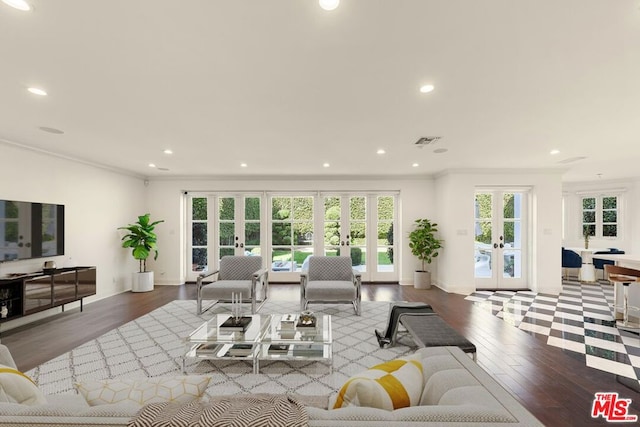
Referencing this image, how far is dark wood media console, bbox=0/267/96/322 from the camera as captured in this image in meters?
3.49

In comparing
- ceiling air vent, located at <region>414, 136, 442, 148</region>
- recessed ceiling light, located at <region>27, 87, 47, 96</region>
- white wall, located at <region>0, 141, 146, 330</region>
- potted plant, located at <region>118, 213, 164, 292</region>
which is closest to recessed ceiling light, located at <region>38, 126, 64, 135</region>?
white wall, located at <region>0, 141, 146, 330</region>

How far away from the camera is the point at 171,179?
21.6 ft

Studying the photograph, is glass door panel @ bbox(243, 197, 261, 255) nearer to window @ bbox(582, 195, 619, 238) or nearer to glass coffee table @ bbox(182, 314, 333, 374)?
glass coffee table @ bbox(182, 314, 333, 374)

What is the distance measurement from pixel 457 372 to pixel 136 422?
1.10 m

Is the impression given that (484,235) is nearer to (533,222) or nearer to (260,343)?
(533,222)

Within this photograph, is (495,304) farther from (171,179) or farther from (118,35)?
(171,179)

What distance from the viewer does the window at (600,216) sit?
24.4ft

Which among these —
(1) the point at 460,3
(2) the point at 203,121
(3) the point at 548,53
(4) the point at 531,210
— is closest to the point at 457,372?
(1) the point at 460,3

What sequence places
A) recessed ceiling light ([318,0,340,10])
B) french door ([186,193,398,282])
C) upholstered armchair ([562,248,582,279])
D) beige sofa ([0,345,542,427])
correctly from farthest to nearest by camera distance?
upholstered armchair ([562,248,582,279]) → french door ([186,193,398,282]) → recessed ceiling light ([318,0,340,10]) → beige sofa ([0,345,542,427])

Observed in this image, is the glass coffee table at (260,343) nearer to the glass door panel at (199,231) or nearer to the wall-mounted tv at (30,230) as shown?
the wall-mounted tv at (30,230)

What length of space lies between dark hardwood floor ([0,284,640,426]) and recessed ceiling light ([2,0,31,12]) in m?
2.90

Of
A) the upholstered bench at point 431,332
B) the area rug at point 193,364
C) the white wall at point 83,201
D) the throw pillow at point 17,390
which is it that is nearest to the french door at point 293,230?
the white wall at point 83,201

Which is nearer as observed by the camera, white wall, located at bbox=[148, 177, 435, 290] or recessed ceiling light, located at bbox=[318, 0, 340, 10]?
recessed ceiling light, located at bbox=[318, 0, 340, 10]

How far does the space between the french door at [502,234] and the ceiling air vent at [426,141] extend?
2.79 metres
